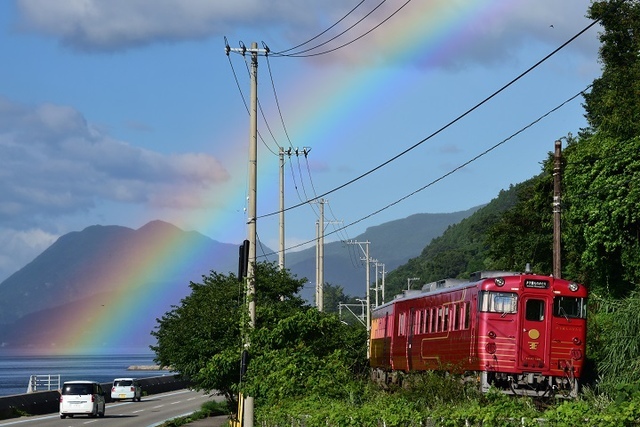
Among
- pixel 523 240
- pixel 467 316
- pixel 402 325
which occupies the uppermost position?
pixel 523 240

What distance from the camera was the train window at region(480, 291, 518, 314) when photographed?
31.6 m

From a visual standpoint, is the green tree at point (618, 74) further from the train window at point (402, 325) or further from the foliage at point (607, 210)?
the train window at point (402, 325)

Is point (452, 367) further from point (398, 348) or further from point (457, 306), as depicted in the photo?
point (398, 348)

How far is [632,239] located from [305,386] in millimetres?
23217

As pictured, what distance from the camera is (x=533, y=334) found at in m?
31.9

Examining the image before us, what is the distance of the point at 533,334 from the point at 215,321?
496 inches

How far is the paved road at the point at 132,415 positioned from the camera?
48.1 m

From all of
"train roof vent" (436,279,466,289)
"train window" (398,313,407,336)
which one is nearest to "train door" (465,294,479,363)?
"train roof vent" (436,279,466,289)

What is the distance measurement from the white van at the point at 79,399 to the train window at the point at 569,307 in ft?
93.0

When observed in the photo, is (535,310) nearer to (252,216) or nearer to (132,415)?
(252,216)

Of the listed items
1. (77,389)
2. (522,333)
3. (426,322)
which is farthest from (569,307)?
(77,389)

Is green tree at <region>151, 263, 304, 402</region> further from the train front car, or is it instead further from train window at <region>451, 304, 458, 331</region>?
the train front car

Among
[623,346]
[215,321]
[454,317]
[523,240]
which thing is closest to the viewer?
[623,346]

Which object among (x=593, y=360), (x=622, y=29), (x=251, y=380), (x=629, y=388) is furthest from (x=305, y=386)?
(x=622, y=29)
